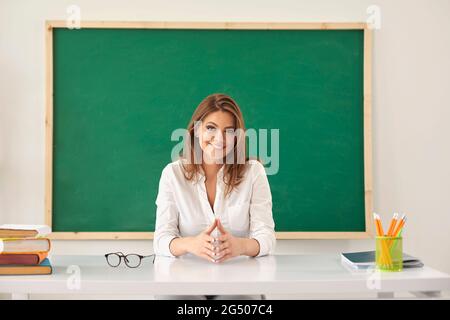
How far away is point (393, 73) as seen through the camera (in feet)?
9.21

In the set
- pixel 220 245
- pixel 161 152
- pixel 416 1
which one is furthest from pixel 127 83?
pixel 416 1

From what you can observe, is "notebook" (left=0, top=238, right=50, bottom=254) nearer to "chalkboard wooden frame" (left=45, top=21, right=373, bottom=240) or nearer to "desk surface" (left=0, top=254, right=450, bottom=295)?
"desk surface" (left=0, top=254, right=450, bottom=295)

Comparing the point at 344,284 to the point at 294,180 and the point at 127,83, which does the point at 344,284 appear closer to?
the point at 294,180

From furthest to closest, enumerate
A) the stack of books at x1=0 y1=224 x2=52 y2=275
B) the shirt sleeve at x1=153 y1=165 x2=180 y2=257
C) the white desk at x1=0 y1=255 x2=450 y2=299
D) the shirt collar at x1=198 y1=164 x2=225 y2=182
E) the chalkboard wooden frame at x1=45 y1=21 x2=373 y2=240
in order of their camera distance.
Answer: the chalkboard wooden frame at x1=45 y1=21 x2=373 y2=240, the shirt collar at x1=198 y1=164 x2=225 y2=182, the shirt sleeve at x1=153 y1=165 x2=180 y2=257, the stack of books at x1=0 y1=224 x2=52 y2=275, the white desk at x1=0 y1=255 x2=450 y2=299

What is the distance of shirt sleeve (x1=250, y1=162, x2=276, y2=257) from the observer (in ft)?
6.03

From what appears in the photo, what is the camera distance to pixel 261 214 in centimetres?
192

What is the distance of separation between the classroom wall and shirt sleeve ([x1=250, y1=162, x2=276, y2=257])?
2.97 ft

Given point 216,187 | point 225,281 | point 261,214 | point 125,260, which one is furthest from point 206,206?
point 225,281

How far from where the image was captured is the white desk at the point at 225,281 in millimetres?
1328

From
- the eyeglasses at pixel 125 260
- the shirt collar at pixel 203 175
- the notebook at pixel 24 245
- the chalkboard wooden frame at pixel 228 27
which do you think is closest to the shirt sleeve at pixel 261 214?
the shirt collar at pixel 203 175

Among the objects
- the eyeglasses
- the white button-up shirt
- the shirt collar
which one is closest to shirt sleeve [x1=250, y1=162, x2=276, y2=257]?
the white button-up shirt

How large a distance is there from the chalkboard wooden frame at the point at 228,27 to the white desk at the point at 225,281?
3.98 feet

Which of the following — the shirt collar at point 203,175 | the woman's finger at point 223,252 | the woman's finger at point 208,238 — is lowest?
the woman's finger at point 223,252

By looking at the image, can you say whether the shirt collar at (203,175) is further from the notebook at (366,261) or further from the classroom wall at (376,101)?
the classroom wall at (376,101)
